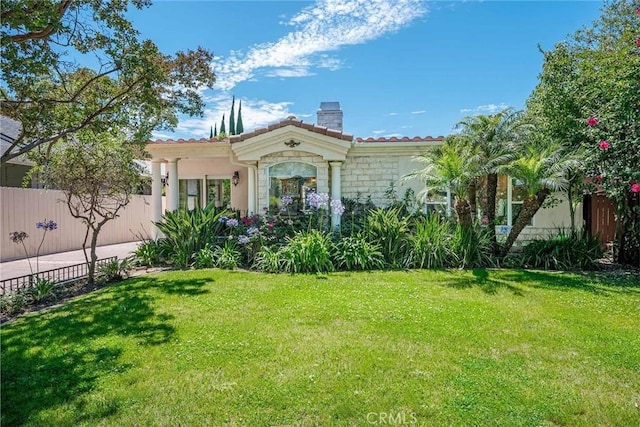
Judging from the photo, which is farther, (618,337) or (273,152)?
(273,152)

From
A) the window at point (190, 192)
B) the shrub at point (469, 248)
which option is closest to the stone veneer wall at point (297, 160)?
the shrub at point (469, 248)

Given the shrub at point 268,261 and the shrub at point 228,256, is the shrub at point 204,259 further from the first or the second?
the shrub at point 268,261

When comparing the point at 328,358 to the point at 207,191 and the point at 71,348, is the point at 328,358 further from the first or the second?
the point at 207,191

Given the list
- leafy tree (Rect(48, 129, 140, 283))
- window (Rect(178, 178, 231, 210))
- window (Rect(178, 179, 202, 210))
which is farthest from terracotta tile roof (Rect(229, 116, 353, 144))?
window (Rect(178, 179, 202, 210))

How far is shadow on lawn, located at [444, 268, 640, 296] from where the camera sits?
8102 mm

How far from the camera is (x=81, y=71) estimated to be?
8523mm

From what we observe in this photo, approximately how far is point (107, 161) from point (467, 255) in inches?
389

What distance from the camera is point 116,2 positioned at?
7.32 meters

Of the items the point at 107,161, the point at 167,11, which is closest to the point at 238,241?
the point at 107,161

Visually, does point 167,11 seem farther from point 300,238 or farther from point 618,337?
point 618,337

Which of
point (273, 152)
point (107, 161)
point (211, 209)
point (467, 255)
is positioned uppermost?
point (273, 152)

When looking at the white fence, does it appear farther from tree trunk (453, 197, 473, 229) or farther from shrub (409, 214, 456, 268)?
tree trunk (453, 197, 473, 229)

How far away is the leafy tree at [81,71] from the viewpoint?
20.6 feet

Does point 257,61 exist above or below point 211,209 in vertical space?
above
